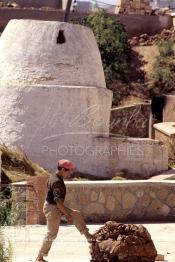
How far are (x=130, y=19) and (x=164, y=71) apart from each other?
22.4 feet

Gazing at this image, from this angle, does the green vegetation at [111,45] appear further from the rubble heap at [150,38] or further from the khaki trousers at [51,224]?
the khaki trousers at [51,224]

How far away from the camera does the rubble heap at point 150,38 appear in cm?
4478

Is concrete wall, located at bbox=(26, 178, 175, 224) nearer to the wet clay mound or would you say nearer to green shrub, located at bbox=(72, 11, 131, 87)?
the wet clay mound

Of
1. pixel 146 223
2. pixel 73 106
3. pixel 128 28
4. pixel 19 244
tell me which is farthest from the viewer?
pixel 128 28

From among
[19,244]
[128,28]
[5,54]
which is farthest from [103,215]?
[128,28]

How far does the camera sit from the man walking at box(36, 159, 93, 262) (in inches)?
329

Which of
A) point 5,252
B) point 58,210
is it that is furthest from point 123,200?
point 5,252

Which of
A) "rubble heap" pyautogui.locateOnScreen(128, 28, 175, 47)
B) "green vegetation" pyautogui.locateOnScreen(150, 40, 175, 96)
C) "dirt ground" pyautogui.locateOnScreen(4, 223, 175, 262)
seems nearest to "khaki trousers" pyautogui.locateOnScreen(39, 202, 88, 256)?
"dirt ground" pyautogui.locateOnScreen(4, 223, 175, 262)

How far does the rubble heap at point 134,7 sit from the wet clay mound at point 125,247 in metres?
39.7

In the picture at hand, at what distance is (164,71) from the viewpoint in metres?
40.2

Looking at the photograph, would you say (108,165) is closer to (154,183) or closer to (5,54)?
(5,54)

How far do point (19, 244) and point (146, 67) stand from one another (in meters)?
34.1

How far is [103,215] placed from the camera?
12523mm

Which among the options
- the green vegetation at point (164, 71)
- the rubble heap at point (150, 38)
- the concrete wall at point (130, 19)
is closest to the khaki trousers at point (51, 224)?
the green vegetation at point (164, 71)
